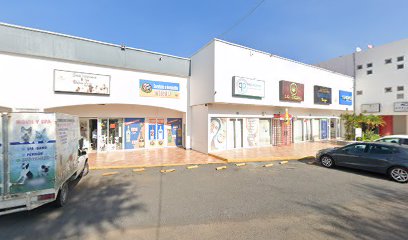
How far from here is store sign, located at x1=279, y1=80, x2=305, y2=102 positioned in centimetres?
1476

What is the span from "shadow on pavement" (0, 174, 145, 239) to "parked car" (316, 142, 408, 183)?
28.0 feet

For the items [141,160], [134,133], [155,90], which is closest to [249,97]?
[155,90]

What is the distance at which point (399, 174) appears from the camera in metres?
7.03

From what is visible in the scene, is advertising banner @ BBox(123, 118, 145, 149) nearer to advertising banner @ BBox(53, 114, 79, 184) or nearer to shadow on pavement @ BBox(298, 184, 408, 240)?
advertising banner @ BBox(53, 114, 79, 184)

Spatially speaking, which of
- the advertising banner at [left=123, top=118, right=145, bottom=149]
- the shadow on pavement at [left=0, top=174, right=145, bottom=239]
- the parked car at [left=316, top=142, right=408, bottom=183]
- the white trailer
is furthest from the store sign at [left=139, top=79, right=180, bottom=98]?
the parked car at [left=316, top=142, right=408, bottom=183]

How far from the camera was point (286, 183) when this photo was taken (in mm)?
6699

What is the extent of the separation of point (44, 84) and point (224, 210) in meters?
11.0

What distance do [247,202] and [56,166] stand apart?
185 inches

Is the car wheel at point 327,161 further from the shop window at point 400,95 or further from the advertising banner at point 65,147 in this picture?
the shop window at point 400,95

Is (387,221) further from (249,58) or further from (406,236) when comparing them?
(249,58)

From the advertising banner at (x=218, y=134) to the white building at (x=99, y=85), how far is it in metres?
2.65

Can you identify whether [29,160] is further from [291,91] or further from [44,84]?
[291,91]

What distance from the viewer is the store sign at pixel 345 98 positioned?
794 inches

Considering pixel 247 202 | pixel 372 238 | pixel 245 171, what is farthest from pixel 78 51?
pixel 372 238
